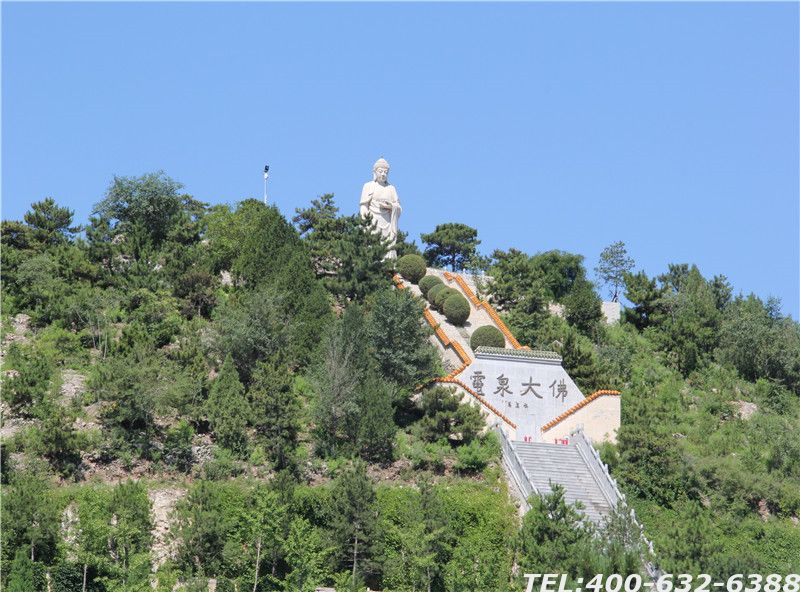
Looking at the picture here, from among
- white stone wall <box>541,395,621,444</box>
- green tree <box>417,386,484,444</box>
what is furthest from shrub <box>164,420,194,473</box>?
white stone wall <box>541,395,621,444</box>

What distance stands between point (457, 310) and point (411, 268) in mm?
3689

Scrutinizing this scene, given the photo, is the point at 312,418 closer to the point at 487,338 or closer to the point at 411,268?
the point at 487,338

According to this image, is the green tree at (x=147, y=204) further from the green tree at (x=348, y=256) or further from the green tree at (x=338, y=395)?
the green tree at (x=338, y=395)

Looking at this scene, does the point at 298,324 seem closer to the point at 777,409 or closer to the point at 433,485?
the point at 433,485

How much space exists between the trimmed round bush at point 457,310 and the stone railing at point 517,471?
942 cm

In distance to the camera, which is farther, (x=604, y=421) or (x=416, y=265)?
(x=416, y=265)

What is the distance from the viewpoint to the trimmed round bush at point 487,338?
4325 centimetres

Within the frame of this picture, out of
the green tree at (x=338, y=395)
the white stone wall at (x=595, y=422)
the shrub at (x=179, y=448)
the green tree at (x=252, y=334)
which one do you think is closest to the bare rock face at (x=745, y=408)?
the white stone wall at (x=595, y=422)

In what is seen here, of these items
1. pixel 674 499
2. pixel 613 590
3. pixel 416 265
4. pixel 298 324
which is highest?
pixel 416 265

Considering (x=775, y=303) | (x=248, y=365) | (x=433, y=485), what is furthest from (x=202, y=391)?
(x=775, y=303)

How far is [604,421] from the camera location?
38125 mm

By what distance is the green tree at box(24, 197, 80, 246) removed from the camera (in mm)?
46406

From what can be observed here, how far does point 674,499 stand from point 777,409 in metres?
8.71

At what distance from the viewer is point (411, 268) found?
4881 cm
